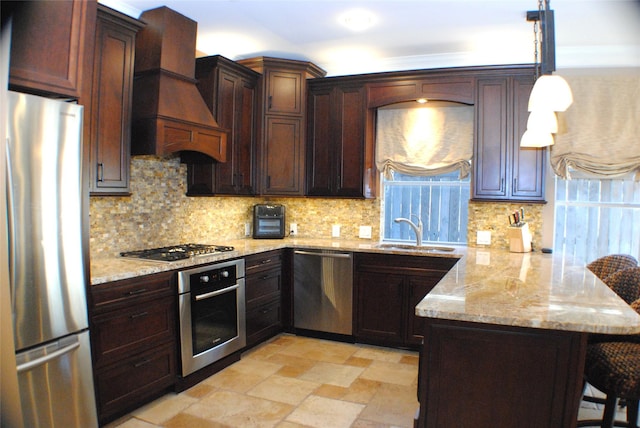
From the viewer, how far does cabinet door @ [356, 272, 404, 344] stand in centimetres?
393

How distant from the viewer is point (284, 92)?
4.38 m

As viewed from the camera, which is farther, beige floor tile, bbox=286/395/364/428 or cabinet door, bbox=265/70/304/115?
cabinet door, bbox=265/70/304/115

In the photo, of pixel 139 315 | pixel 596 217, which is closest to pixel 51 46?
pixel 139 315

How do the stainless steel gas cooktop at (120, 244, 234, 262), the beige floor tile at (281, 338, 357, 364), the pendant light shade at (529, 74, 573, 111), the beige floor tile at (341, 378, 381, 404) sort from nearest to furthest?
1. the pendant light shade at (529, 74, 573, 111)
2. the beige floor tile at (341, 378, 381, 404)
3. the stainless steel gas cooktop at (120, 244, 234, 262)
4. the beige floor tile at (281, 338, 357, 364)

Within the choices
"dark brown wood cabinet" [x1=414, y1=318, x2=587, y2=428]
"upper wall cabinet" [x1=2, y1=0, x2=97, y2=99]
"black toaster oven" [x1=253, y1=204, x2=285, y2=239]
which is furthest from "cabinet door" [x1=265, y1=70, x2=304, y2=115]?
"dark brown wood cabinet" [x1=414, y1=318, x2=587, y2=428]

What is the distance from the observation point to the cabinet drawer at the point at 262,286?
12.3 ft

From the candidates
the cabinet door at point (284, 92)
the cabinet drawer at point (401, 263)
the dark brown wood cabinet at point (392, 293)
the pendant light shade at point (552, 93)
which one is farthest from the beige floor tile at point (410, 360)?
the cabinet door at point (284, 92)

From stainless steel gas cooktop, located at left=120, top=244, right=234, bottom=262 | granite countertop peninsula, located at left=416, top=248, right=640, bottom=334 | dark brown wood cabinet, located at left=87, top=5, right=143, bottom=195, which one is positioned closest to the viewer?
granite countertop peninsula, located at left=416, top=248, right=640, bottom=334

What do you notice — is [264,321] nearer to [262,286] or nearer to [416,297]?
[262,286]

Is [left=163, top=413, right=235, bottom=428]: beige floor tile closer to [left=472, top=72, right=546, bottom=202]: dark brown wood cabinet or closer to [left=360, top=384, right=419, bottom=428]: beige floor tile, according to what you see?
[left=360, top=384, right=419, bottom=428]: beige floor tile

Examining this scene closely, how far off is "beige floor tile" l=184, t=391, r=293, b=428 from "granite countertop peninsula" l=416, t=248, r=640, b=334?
1.34m

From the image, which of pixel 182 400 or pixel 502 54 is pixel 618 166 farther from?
pixel 182 400

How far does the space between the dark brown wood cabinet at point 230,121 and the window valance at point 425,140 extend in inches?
50.0

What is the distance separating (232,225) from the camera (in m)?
4.51
